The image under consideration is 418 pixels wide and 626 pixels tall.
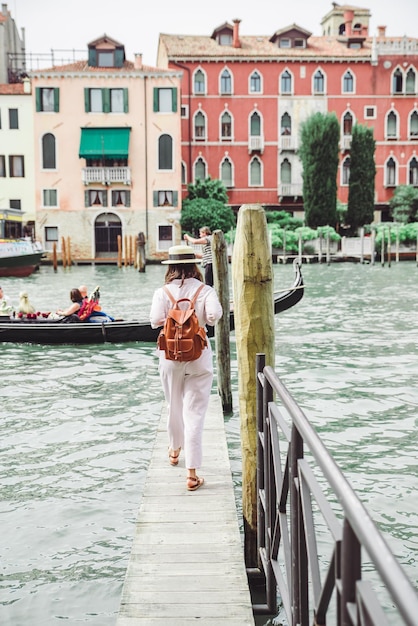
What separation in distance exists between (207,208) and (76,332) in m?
22.4

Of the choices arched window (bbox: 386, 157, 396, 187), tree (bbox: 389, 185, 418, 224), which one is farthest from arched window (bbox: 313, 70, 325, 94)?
tree (bbox: 389, 185, 418, 224)

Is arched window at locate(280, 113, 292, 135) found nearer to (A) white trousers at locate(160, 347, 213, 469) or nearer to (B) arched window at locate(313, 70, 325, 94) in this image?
(B) arched window at locate(313, 70, 325, 94)

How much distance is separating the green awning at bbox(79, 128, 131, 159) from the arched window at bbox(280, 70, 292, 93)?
8.03 m

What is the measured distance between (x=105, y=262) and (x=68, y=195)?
3.19 m

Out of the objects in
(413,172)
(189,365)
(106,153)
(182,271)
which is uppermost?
(106,153)

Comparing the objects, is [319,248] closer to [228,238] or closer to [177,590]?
[228,238]

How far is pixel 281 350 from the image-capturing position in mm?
10688

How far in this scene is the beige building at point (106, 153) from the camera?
Result: 3250cm

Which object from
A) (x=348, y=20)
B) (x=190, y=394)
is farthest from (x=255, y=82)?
(x=190, y=394)

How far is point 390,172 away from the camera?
3694cm

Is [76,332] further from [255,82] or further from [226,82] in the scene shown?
[255,82]

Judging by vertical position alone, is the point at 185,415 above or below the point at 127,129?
below

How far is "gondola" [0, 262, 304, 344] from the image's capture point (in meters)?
10.8

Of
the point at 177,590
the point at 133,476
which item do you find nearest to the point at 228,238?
the point at 133,476
